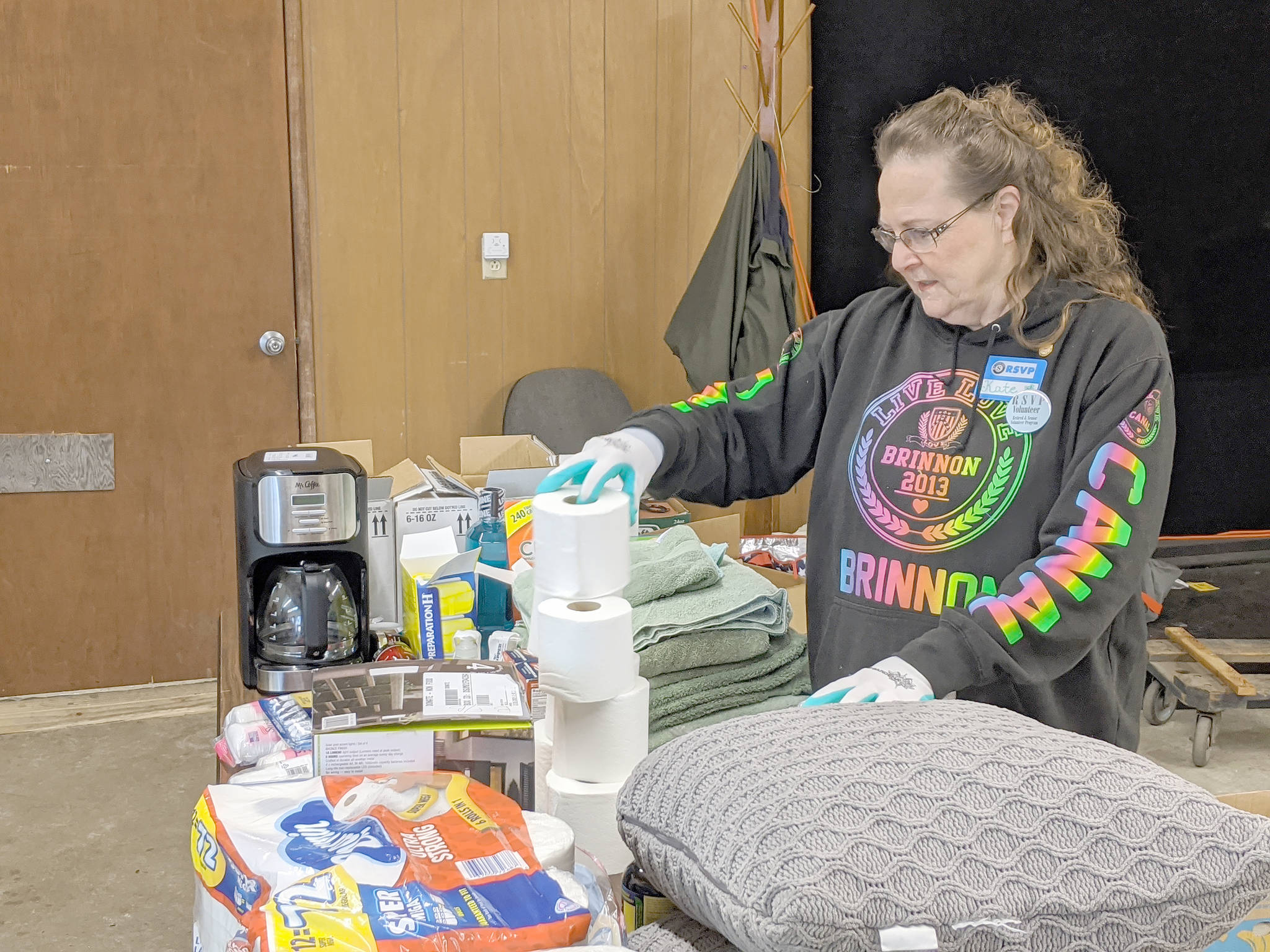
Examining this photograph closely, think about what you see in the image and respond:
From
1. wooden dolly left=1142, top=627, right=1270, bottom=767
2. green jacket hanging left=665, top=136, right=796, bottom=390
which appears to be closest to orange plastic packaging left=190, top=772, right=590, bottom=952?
wooden dolly left=1142, top=627, right=1270, bottom=767

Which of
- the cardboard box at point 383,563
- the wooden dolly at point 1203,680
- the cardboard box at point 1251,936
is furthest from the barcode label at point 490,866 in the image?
the wooden dolly at point 1203,680

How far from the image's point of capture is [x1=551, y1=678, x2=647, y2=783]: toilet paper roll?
101 centimetres

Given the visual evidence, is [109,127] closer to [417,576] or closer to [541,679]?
[417,576]

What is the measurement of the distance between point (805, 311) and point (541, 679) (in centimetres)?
300

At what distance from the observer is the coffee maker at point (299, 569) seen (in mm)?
1567

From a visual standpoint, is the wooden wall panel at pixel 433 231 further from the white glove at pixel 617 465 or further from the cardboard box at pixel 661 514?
the white glove at pixel 617 465

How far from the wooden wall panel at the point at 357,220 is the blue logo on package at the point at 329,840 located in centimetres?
285

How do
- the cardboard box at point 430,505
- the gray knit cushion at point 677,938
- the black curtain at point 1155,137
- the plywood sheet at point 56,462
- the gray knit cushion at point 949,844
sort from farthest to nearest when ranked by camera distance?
the black curtain at point 1155,137 < the plywood sheet at point 56,462 < the cardboard box at point 430,505 < the gray knit cushion at point 677,938 < the gray knit cushion at point 949,844

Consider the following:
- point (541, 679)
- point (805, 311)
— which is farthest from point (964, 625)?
point (805, 311)

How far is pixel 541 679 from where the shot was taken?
101cm

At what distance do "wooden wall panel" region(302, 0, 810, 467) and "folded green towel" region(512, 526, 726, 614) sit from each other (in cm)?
232

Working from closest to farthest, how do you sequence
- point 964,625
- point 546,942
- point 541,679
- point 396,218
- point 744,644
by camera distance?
point 546,942
point 541,679
point 964,625
point 744,644
point 396,218

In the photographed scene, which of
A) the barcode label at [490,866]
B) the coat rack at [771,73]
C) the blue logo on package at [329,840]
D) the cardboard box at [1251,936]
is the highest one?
the coat rack at [771,73]

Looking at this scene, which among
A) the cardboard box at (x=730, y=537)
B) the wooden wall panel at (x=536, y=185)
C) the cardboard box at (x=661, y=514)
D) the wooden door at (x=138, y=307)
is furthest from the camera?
the wooden wall panel at (x=536, y=185)
